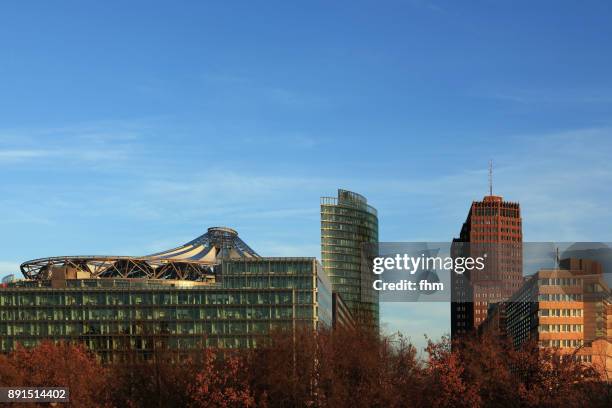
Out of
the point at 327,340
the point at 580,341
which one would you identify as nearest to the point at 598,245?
the point at 580,341

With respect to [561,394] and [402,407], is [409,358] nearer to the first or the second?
[402,407]

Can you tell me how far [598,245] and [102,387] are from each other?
10550 cm

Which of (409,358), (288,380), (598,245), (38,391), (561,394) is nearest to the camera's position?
Result: (38,391)

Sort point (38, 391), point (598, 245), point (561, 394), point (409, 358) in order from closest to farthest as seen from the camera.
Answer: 1. point (38, 391)
2. point (561, 394)
3. point (409, 358)
4. point (598, 245)

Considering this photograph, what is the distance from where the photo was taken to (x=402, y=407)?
103875 millimetres

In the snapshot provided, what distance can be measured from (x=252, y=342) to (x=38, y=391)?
10594cm

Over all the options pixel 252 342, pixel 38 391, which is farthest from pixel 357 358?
pixel 252 342

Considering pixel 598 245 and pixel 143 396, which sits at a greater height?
pixel 598 245

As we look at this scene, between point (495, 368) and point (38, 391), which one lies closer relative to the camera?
point (38, 391)

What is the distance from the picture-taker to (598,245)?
190 m

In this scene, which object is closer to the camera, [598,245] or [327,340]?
[327,340]

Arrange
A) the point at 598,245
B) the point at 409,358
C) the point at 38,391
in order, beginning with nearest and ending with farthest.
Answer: the point at 38,391, the point at 409,358, the point at 598,245

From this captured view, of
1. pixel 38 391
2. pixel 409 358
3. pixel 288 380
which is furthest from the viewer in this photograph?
pixel 409 358

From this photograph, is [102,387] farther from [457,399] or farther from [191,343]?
[191,343]
